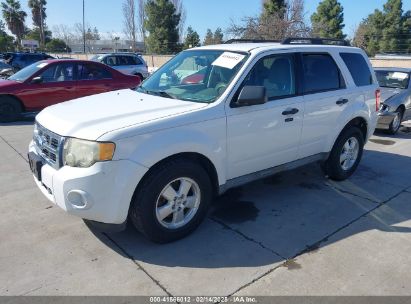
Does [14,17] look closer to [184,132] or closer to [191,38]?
[191,38]

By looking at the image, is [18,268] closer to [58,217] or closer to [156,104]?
[58,217]


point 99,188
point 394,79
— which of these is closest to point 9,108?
point 99,188

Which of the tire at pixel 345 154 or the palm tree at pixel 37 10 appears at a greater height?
the palm tree at pixel 37 10

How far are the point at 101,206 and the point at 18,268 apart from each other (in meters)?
0.92

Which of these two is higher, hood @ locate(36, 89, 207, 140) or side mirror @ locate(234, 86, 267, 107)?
side mirror @ locate(234, 86, 267, 107)

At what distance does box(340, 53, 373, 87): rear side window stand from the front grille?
3.85 metres

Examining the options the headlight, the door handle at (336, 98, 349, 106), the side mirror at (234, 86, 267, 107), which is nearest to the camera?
the headlight

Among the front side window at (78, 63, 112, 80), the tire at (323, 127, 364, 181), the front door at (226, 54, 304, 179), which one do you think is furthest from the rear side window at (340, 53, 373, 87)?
the front side window at (78, 63, 112, 80)

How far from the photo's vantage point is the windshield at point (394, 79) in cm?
947

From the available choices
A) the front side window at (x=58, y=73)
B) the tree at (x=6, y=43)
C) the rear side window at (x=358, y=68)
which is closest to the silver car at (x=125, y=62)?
the front side window at (x=58, y=73)

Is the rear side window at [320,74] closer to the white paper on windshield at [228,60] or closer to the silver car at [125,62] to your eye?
the white paper on windshield at [228,60]

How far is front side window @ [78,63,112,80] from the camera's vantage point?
10.0 meters

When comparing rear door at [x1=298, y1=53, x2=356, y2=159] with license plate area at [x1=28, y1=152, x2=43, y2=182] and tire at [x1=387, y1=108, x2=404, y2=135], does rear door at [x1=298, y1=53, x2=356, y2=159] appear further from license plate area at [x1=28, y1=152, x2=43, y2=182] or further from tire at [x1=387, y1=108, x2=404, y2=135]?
tire at [x1=387, y1=108, x2=404, y2=135]

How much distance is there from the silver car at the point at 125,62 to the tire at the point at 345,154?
44.2 feet
